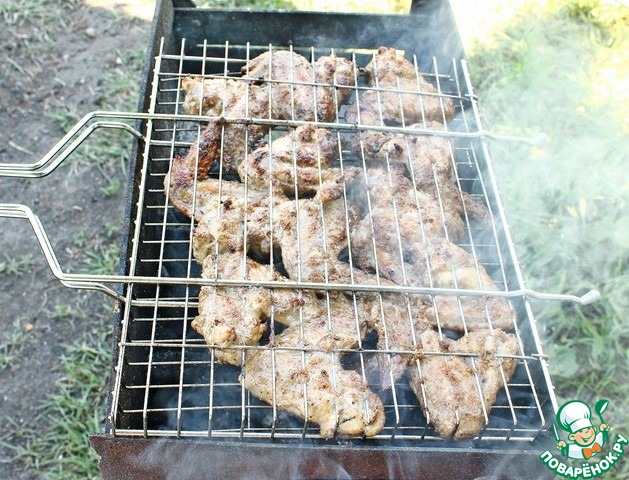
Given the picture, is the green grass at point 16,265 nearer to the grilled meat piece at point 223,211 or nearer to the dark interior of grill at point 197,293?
the dark interior of grill at point 197,293

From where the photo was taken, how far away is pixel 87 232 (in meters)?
4.77

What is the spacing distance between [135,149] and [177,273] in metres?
0.72

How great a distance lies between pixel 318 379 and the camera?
2.45 m

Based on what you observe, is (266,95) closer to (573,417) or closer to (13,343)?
(573,417)

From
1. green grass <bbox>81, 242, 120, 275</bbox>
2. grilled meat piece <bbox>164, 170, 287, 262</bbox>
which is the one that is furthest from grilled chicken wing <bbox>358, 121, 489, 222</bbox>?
green grass <bbox>81, 242, 120, 275</bbox>

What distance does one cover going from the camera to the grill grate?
2.47 m

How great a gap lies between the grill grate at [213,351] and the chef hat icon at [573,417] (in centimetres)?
8

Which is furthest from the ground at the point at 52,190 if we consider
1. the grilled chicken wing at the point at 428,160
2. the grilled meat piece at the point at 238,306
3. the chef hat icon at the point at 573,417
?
the chef hat icon at the point at 573,417

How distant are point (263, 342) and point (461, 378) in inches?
36.7

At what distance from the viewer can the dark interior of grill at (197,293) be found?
2480 mm

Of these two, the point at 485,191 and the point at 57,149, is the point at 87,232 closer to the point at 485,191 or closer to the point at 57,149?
the point at 57,149

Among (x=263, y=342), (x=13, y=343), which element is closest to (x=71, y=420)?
(x=13, y=343)

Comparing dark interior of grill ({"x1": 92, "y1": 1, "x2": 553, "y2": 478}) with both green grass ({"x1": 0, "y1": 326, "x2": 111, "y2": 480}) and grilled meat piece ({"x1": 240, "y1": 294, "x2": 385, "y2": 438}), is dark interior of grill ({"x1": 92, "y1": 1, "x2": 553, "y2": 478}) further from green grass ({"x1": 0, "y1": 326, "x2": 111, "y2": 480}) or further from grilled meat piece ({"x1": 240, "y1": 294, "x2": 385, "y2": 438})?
green grass ({"x1": 0, "y1": 326, "x2": 111, "y2": 480})

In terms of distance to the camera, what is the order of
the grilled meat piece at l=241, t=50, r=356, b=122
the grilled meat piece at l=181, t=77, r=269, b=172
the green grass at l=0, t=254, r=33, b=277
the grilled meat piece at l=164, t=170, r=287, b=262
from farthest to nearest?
1. the green grass at l=0, t=254, r=33, b=277
2. the grilled meat piece at l=241, t=50, r=356, b=122
3. the grilled meat piece at l=181, t=77, r=269, b=172
4. the grilled meat piece at l=164, t=170, r=287, b=262
